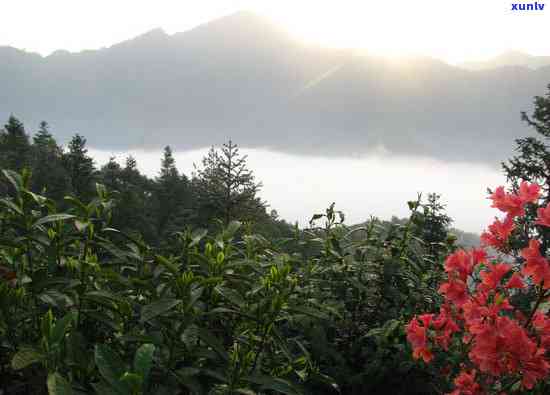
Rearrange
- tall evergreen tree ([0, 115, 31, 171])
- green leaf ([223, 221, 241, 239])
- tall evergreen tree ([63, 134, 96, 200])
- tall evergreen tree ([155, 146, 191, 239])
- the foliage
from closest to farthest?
the foliage < green leaf ([223, 221, 241, 239]) < tall evergreen tree ([63, 134, 96, 200]) < tall evergreen tree ([0, 115, 31, 171]) < tall evergreen tree ([155, 146, 191, 239])

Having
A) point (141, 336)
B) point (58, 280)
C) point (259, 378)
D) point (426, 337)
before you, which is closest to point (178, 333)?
point (141, 336)

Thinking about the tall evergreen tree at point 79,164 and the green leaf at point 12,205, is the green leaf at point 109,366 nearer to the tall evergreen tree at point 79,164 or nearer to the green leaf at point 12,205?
the green leaf at point 12,205

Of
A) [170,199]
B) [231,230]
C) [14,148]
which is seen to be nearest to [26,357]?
[231,230]

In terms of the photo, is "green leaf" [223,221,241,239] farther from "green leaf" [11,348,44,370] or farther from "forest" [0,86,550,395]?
"green leaf" [11,348,44,370]

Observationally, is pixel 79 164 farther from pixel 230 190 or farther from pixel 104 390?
pixel 104 390

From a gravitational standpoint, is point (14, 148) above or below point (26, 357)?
above

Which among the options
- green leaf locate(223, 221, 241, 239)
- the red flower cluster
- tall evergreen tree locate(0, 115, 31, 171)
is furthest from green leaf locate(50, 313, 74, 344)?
tall evergreen tree locate(0, 115, 31, 171)

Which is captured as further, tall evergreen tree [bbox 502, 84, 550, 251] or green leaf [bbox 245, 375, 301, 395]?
tall evergreen tree [bbox 502, 84, 550, 251]

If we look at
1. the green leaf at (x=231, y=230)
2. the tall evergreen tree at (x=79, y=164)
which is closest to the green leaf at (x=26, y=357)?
the green leaf at (x=231, y=230)

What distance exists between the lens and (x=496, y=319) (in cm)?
205

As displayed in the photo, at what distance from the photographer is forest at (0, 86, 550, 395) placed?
179 centimetres

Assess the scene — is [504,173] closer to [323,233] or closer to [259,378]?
[323,233]

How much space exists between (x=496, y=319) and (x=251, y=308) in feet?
3.62

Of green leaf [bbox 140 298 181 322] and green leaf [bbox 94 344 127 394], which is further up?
green leaf [bbox 140 298 181 322]
